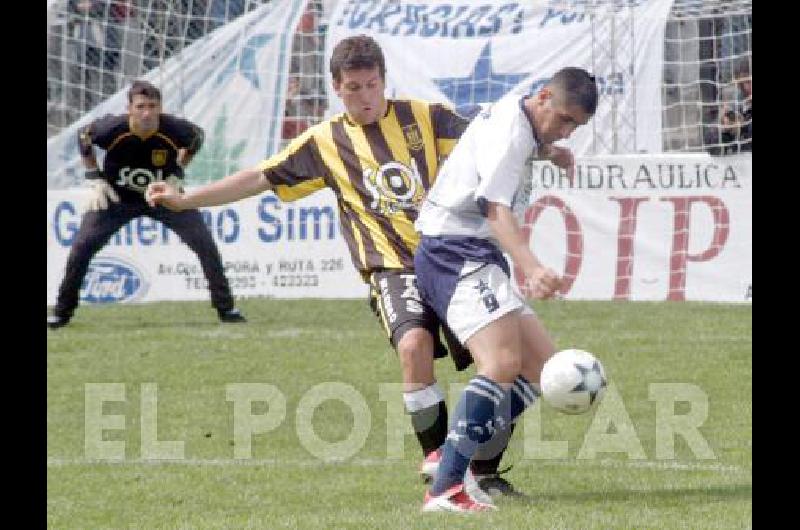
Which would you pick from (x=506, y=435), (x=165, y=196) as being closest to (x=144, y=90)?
(x=165, y=196)

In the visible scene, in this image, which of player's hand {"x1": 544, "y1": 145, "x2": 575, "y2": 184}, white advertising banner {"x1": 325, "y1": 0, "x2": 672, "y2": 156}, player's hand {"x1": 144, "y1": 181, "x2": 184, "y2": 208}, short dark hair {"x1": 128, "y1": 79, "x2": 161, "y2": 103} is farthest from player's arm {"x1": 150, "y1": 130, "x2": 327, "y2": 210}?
white advertising banner {"x1": 325, "y1": 0, "x2": 672, "y2": 156}

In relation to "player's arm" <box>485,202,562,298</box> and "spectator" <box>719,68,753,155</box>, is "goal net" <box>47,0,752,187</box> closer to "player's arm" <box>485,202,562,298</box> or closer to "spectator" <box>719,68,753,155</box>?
"spectator" <box>719,68,753,155</box>

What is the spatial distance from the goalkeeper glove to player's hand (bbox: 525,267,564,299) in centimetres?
875

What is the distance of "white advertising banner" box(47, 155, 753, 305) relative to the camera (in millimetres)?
16859

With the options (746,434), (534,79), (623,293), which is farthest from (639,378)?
(534,79)

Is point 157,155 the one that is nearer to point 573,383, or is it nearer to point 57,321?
point 57,321

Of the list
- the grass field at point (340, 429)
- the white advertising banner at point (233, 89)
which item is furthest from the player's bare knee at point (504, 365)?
the white advertising banner at point (233, 89)

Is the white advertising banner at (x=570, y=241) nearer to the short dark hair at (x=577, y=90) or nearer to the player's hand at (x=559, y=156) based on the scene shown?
the player's hand at (x=559, y=156)

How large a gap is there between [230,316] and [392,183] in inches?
278

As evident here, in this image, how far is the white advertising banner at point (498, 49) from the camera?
739 inches

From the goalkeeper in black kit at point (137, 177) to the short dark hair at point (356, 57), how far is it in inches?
277

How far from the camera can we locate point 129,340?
14.3m

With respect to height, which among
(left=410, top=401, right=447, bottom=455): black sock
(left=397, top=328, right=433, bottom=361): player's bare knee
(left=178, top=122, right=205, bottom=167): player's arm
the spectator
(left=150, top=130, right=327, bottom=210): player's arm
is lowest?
(left=410, top=401, right=447, bottom=455): black sock

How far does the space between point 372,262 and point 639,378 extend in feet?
13.5
